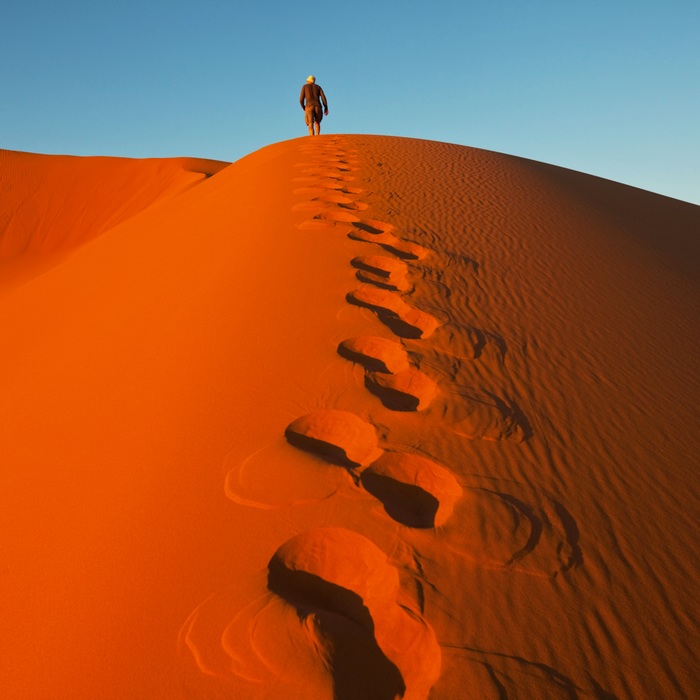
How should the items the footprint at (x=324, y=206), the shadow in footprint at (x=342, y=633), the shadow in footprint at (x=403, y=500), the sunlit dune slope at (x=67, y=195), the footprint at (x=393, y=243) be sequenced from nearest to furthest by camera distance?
the shadow in footprint at (x=342, y=633) → the shadow in footprint at (x=403, y=500) → the footprint at (x=393, y=243) → the footprint at (x=324, y=206) → the sunlit dune slope at (x=67, y=195)

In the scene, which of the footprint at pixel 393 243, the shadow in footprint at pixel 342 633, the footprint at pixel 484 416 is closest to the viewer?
the shadow in footprint at pixel 342 633

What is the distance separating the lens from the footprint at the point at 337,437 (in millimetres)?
2115

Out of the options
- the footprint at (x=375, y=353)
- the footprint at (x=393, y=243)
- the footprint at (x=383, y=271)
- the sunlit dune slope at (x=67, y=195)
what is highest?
the sunlit dune slope at (x=67, y=195)

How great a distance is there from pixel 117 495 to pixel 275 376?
2.99ft

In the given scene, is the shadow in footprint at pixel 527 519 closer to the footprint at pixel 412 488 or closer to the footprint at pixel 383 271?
the footprint at pixel 412 488

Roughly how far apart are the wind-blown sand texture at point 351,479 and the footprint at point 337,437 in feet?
0.04

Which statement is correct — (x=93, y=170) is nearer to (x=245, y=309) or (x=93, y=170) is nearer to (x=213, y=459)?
(x=245, y=309)

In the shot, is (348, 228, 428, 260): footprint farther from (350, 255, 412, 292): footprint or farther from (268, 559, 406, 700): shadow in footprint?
(268, 559, 406, 700): shadow in footprint

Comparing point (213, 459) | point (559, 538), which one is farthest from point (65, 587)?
point (559, 538)

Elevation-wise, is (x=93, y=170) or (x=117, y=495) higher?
(x=93, y=170)

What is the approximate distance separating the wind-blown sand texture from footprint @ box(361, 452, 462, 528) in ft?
0.04

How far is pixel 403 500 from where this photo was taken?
76.2 inches

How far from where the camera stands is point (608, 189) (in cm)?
924

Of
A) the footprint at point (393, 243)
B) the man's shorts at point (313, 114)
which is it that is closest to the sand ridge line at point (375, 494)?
the footprint at point (393, 243)
